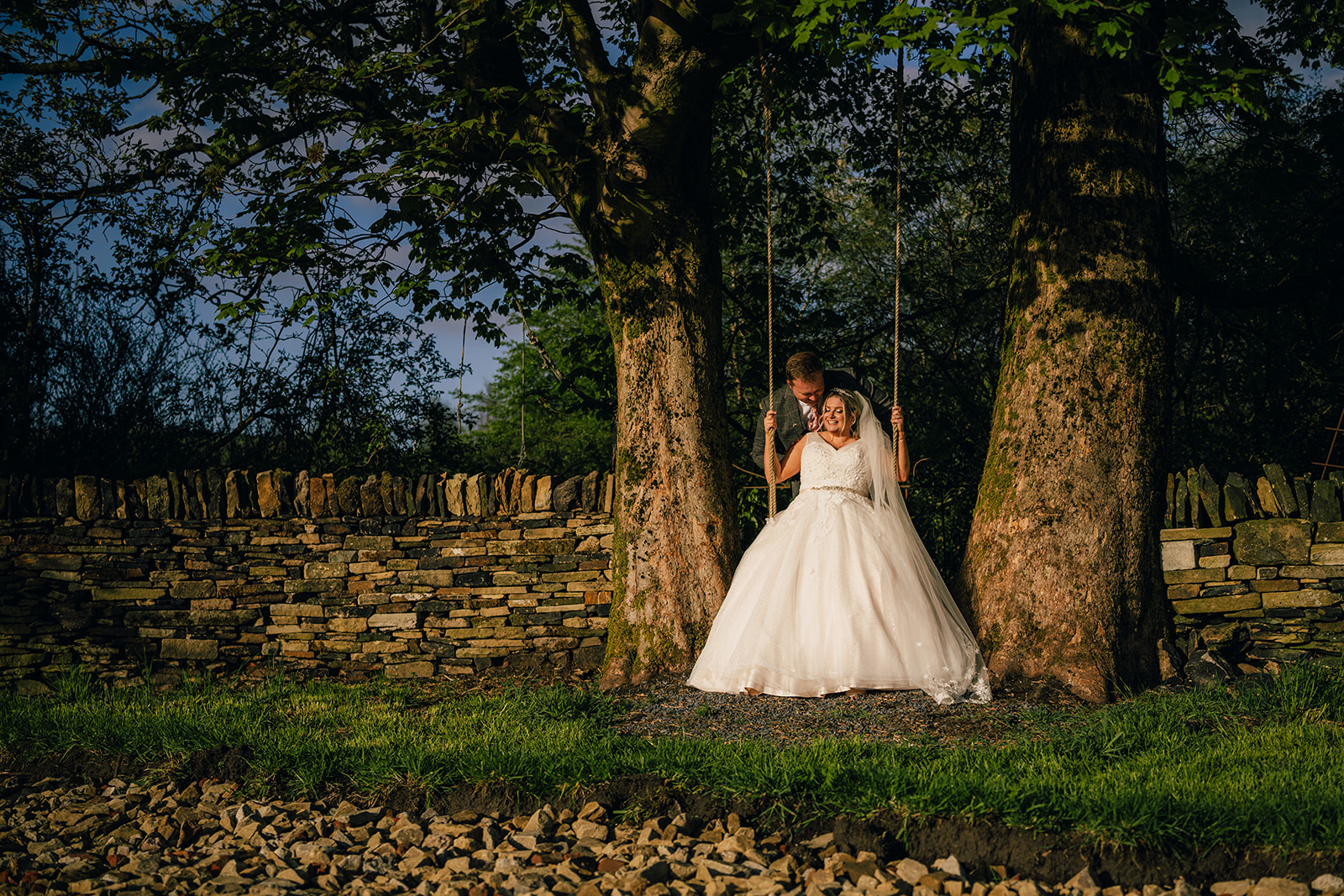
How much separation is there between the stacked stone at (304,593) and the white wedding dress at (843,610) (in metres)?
1.86

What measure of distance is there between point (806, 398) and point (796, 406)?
0.64ft

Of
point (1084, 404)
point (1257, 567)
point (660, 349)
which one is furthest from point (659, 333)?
point (1257, 567)

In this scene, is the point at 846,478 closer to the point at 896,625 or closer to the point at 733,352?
the point at 896,625

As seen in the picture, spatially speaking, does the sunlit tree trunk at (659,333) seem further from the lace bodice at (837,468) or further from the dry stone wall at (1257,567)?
the dry stone wall at (1257,567)

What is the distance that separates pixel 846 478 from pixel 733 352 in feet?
11.8

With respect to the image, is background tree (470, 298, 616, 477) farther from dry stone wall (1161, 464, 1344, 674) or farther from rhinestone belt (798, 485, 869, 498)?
dry stone wall (1161, 464, 1344, 674)

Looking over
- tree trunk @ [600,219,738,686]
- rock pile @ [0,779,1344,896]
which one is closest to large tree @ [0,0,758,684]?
tree trunk @ [600,219,738,686]

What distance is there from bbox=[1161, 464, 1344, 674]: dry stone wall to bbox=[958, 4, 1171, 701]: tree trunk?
1096mm

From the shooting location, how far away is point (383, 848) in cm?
323

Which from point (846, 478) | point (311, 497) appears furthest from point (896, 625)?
point (311, 497)

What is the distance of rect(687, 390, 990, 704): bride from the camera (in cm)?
477

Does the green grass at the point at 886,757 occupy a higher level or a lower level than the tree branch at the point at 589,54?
lower

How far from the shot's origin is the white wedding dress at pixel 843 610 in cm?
476

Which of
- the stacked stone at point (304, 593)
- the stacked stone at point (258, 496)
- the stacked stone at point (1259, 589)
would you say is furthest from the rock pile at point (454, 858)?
the stacked stone at point (1259, 589)
